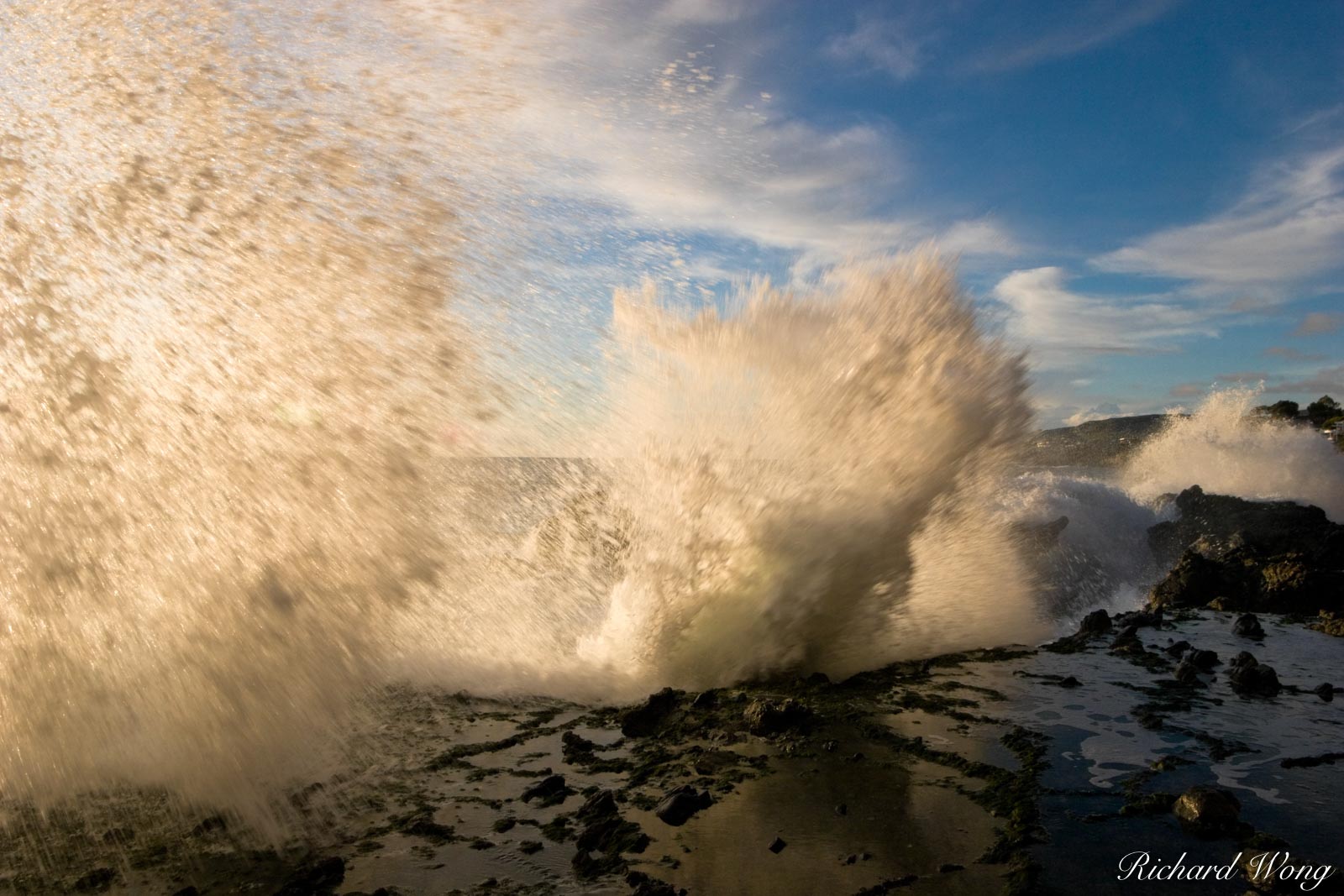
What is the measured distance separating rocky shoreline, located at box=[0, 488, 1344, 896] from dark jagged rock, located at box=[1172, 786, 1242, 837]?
0.01 m

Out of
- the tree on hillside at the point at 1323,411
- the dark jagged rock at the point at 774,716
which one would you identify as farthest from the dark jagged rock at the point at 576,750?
the tree on hillside at the point at 1323,411

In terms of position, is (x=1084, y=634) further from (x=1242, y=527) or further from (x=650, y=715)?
(x=1242, y=527)

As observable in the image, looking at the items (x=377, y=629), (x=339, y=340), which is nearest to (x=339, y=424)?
(x=339, y=340)

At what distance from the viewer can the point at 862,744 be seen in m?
4.86

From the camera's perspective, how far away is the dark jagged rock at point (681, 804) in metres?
3.84

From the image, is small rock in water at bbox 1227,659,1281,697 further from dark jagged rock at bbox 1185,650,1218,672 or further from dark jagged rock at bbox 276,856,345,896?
dark jagged rock at bbox 276,856,345,896

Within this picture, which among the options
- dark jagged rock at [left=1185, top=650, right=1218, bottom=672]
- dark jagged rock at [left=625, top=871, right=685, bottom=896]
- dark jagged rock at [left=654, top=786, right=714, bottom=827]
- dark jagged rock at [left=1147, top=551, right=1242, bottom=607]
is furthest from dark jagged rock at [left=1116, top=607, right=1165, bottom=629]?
dark jagged rock at [left=625, top=871, right=685, bottom=896]

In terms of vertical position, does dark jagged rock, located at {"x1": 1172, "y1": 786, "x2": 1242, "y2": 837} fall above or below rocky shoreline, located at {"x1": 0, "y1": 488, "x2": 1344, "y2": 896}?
above

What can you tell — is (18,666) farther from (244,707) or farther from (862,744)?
(862,744)

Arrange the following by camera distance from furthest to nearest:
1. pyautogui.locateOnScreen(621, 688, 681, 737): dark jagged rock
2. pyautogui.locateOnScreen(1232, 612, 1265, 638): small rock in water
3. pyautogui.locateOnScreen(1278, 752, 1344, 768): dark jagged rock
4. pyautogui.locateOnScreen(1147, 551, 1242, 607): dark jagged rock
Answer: pyautogui.locateOnScreen(1147, 551, 1242, 607): dark jagged rock
pyautogui.locateOnScreen(1232, 612, 1265, 638): small rock in water
pyautogui.locateOnScreen(621, 688, 681, 737): dark jagged rock
pyautogui.locateOnScreen(1278, 752, 1344, 768): dark jagged rock

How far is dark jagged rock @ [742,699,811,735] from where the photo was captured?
16.9 feet

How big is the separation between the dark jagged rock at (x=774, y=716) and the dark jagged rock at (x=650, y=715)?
0.63m

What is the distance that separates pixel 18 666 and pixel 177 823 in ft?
4.34

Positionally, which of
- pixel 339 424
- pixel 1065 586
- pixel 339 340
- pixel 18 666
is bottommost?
pixel 1065 586
